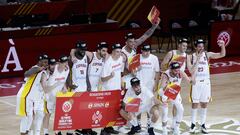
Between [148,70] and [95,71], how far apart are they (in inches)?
47.5

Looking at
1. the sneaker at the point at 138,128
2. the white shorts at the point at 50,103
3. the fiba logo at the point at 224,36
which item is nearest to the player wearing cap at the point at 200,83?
the sneaker at the point at 138,128

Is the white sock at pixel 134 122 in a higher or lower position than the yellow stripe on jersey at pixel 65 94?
lower

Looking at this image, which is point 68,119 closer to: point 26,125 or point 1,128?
point 26,125

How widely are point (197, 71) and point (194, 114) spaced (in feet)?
3.22

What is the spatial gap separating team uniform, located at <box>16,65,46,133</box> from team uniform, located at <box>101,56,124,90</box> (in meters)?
1.81

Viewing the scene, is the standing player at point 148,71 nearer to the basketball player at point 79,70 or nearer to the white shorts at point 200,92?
the white shorts at point 200,92

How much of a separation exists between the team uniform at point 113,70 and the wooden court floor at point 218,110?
1471 millimetres

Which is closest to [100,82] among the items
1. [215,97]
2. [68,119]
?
[68,119]

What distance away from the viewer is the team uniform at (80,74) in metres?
18.2

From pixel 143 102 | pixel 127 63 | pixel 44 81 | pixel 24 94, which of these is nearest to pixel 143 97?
pixel 143 102

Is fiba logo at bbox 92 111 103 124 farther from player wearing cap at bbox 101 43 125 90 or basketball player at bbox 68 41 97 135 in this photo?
player wearing cap at bbox 101 43 125 90

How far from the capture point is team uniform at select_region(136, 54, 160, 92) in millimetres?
18516

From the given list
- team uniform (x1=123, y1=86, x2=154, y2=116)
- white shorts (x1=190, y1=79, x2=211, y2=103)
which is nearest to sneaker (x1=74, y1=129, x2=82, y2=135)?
team uniform (x1=123, y1=86, x2=154, y2=116)

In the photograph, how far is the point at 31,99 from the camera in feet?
55.8
